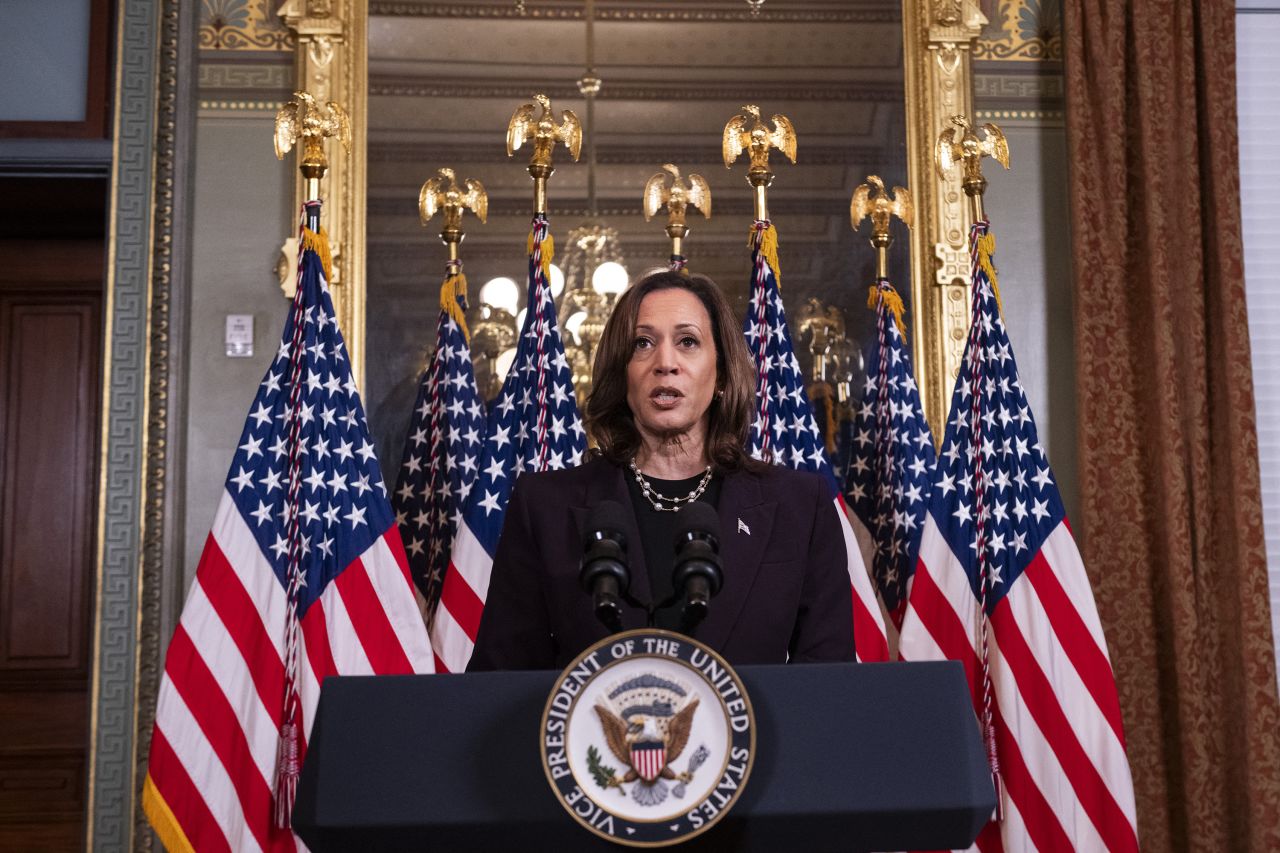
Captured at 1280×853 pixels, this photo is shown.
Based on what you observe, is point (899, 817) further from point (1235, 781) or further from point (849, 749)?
point (1235, 781)

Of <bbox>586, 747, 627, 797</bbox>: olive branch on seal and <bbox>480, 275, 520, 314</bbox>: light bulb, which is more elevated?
<bbox>480, 275, 520, 314</bbox>: light bulb

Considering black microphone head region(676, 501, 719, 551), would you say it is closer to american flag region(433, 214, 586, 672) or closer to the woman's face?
the woman's face

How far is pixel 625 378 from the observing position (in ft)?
7.36

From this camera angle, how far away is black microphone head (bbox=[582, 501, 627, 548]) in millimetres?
1515

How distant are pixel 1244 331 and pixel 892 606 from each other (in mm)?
1486

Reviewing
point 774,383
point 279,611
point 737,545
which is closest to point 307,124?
point 279,611

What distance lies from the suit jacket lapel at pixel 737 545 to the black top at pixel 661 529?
0.04 metres

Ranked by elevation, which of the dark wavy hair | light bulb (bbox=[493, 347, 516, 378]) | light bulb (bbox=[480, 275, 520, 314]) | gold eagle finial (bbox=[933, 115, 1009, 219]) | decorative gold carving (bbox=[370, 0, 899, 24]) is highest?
decorative gold carving (bbox=[370, 0, 899, 24])

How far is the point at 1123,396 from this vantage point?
4398 mm

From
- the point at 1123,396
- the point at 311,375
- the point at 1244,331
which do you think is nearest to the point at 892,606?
the point at 1123,396

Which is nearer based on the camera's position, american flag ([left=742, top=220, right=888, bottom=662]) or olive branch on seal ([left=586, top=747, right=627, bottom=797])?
olive branch on seal ([left=586, top=747, right=627, bottom=797])

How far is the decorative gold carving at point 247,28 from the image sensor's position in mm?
4641

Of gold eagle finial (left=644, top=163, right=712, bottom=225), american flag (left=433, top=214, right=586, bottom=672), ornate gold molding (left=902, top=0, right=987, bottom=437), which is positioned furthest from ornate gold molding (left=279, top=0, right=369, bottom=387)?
ornate gold molding (left=902, top=0, right=987, bottom=437)

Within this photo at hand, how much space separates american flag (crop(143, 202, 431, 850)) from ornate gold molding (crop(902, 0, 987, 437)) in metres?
1.90
